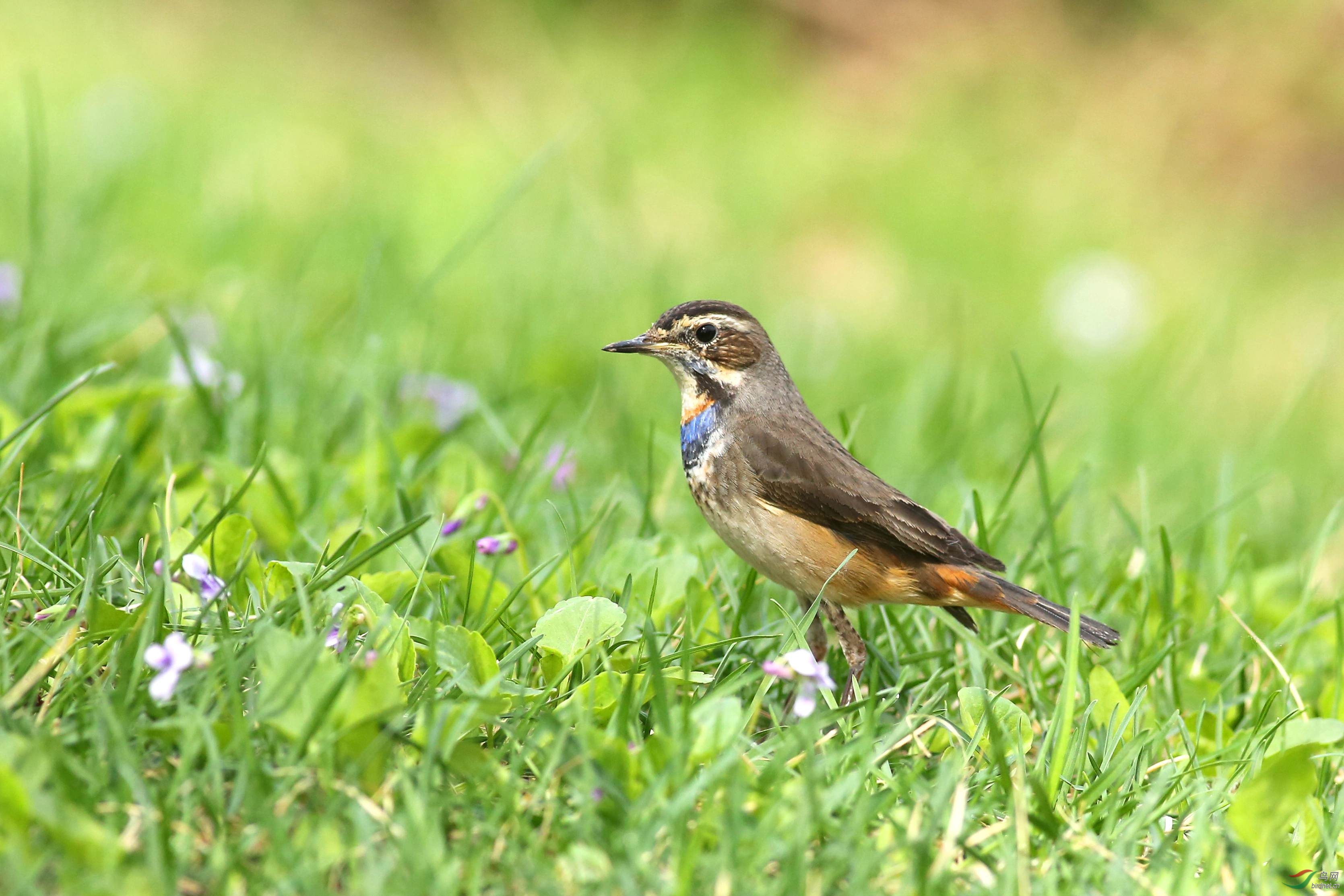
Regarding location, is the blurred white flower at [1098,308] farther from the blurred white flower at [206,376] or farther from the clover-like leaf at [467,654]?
the clover-like leaf at [467,654]

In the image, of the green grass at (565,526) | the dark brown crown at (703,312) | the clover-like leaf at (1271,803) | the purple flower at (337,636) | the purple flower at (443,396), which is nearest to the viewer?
the green grass at (565,526)

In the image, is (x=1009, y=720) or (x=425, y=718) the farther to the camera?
(x=1009, y=720)

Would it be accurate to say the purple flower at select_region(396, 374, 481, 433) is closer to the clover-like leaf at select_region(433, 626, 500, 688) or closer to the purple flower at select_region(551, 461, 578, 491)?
the purple flower at select_region(551, 461, 578, 491)

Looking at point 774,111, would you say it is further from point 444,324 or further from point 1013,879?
point 1013,879

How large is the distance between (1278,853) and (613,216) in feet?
25.8

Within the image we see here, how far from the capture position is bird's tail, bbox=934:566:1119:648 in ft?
12.8

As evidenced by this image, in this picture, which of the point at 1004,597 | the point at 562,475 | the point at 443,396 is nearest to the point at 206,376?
the point at 443,396

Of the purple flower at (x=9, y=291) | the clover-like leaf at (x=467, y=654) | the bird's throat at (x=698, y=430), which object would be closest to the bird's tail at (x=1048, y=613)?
the bird's throat at (x=698, y=430)

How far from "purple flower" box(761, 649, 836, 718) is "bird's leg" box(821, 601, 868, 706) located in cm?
54

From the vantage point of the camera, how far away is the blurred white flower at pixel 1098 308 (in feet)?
34.8

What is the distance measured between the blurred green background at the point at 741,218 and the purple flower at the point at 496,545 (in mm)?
1227

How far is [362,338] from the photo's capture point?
600cm

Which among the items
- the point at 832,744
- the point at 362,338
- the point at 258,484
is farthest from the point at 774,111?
the point at 832,744

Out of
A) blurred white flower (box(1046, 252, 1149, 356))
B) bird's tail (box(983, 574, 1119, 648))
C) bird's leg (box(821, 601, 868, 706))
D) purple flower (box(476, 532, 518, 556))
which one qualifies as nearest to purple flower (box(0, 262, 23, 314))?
purple flower (box(476, 532, 518, 556))
